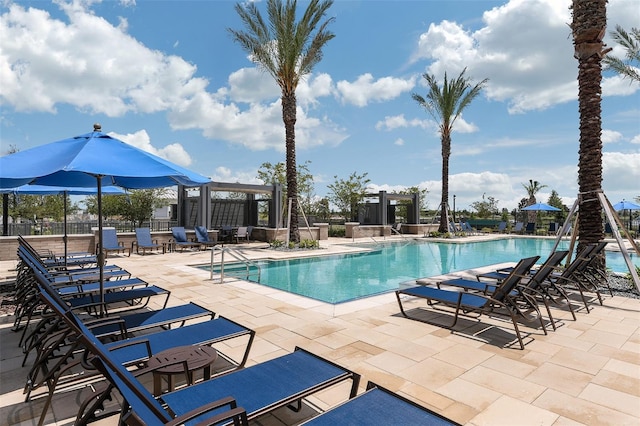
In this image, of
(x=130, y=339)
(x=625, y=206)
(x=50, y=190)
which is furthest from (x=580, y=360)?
(x=625, y=206)

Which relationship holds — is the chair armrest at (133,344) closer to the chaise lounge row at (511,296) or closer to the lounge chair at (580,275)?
the chaise lounge row at (511,296)

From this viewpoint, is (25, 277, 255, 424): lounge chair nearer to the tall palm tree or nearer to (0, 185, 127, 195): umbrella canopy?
(0, 185, 127, 195): umbrella canopy

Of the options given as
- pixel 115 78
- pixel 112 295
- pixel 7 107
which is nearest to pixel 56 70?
pixel 115 78

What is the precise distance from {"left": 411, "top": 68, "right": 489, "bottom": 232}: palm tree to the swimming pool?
616 centimetres

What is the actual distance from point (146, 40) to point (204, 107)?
8072 millimetres

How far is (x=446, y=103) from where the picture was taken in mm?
21141

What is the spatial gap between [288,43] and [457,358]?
545 inches

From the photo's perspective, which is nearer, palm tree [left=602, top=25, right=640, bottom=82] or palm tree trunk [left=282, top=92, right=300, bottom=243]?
palm tree [left=602, top=25, right=640, bottom=82]

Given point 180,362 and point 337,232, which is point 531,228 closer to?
point 337,232

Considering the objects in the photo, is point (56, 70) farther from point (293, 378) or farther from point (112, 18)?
point (293, 378)

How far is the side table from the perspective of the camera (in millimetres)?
2607

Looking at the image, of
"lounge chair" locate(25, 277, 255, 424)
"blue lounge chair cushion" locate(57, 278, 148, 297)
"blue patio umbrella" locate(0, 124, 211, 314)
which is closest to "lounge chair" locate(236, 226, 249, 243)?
"blue lounge chair cushion" locate(57, 278, 148, 297)

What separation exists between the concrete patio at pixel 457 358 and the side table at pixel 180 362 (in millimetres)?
462

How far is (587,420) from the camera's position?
2.68 meters
